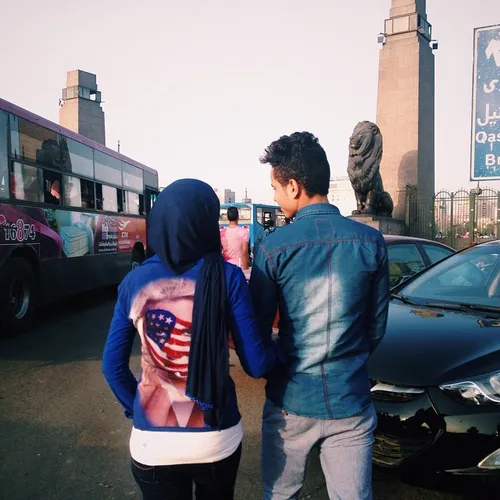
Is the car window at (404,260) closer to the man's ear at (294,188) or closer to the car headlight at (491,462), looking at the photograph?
the car headlight at (491,462)

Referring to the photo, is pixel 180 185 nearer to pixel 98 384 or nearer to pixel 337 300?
pixel 337 300

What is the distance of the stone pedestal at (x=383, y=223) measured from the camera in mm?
17375

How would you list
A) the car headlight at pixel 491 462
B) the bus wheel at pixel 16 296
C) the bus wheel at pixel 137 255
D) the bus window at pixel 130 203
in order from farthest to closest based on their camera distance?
the bus wheel at pixel 137 255, the bus window at pixel 130 203, the bus wheel at pixel 16 296, the car headlight at pixel 491 462

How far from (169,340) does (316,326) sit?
1.66 ft

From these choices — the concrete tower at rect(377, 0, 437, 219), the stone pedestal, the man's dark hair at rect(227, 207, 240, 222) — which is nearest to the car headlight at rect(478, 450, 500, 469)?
the man's dark hair at rect(227, 207, 240, 222)

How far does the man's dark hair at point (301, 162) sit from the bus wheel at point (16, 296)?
6.08 meters

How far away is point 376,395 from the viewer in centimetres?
287

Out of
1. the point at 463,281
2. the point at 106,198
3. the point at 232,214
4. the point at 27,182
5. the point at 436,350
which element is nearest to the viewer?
the point at 436,350

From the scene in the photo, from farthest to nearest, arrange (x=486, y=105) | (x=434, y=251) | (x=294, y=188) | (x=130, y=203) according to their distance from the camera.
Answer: (x=130, y=203)
(x=486, y=105)
(x=434, y=251)
(x=294, y=188)

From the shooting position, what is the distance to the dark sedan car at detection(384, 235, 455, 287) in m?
6.35

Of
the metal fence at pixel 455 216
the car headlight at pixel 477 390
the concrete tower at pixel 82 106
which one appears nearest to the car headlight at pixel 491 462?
the car headlight at pixel 477 390

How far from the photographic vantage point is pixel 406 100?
2019 centimetres

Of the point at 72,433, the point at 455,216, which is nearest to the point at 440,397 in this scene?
the point at 72,433

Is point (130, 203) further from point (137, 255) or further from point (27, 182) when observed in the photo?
point (27, 182)
